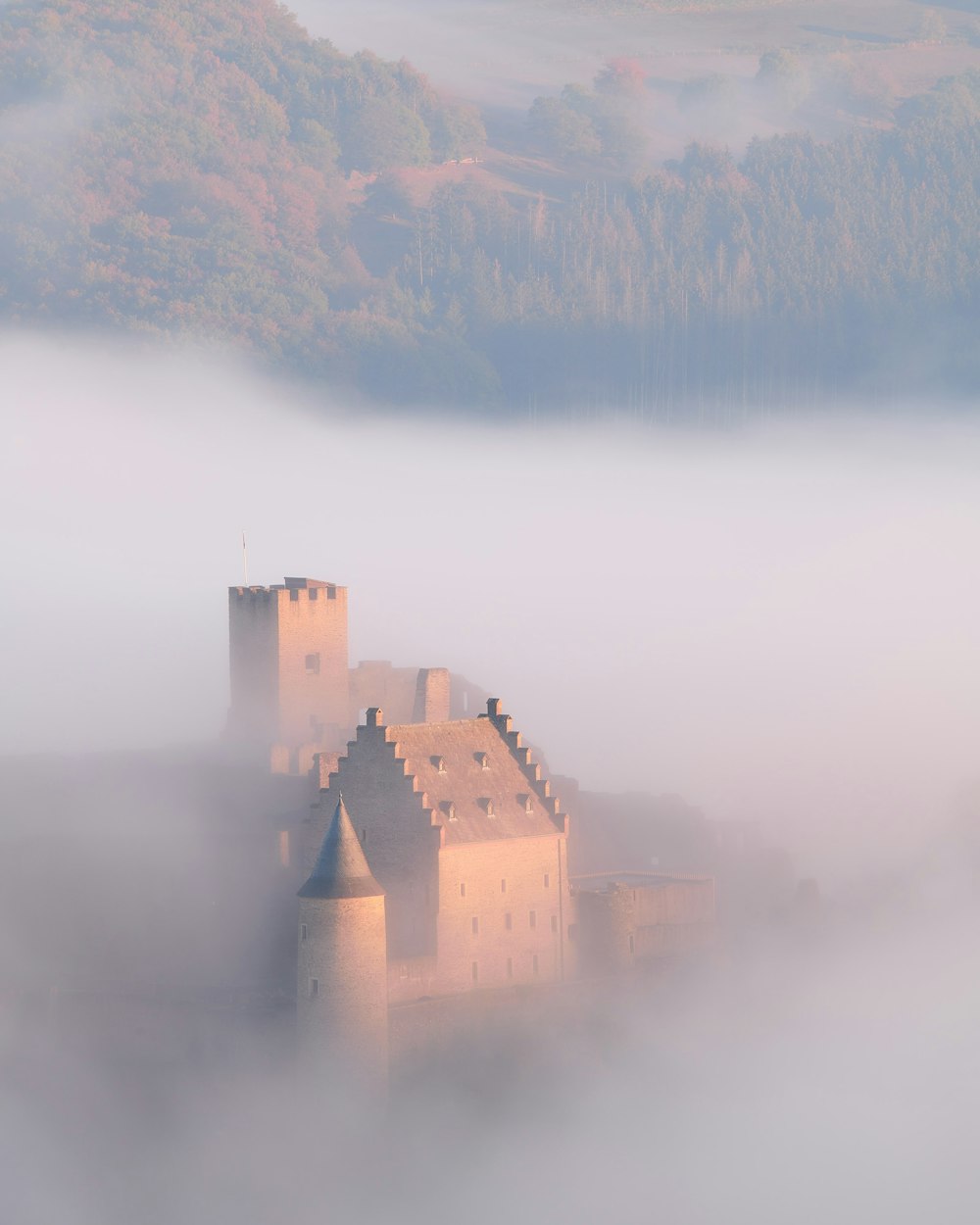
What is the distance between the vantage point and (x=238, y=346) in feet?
591

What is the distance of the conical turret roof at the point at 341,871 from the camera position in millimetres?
89125

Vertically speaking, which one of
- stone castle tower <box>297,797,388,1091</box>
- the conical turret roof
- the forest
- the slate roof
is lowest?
stone castle tower <box>297,797,388,1091</box>

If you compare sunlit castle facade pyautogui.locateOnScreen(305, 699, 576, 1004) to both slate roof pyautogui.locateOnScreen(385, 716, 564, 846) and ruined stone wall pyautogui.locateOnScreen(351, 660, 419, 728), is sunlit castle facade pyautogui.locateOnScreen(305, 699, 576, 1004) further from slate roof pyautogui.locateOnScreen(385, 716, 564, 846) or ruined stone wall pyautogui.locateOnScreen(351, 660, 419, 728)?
ruined stone wall pyautogui.locateOnScreen(351, 660, 419, 728)

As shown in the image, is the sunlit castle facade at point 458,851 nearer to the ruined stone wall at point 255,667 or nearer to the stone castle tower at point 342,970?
the stone castle tower at point 342,970

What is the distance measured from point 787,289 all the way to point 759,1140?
316 ft

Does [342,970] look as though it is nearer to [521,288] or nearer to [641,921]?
[641,921]

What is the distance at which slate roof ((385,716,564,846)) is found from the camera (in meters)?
93.2

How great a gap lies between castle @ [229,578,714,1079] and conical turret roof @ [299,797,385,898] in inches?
1.3

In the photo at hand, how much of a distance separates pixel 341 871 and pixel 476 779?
6477mm

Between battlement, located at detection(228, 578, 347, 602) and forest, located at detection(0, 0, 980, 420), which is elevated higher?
forest, located at detection(0, 0, 980, 420)

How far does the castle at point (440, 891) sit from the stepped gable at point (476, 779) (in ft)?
0.11

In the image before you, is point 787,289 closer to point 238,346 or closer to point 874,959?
point 238,346

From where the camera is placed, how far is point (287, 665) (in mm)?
104500

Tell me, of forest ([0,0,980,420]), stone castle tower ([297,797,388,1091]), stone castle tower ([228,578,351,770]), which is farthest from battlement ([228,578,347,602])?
forest ([0,0,980,420])
